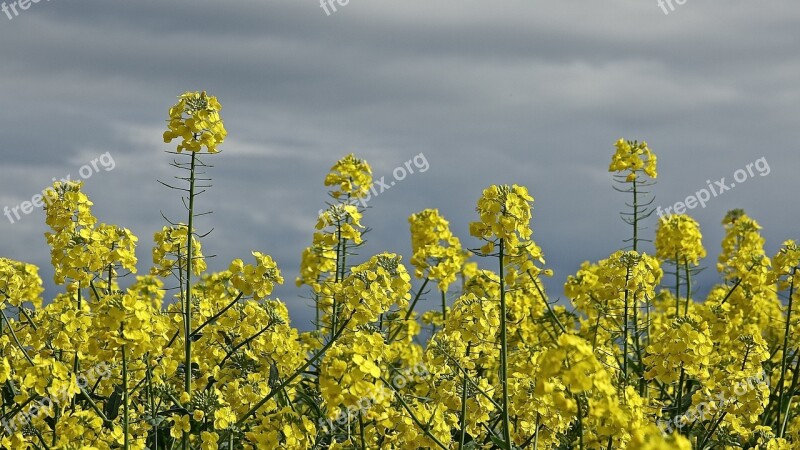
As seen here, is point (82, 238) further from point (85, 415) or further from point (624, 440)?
point (624, 440)

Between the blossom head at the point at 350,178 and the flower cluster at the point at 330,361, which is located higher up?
the blossom head at the point at 350,178

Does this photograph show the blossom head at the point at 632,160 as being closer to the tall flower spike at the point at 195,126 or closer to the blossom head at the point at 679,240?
the blossom head at the point at 679,240

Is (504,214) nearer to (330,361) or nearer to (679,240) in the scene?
Answer: (330,361)

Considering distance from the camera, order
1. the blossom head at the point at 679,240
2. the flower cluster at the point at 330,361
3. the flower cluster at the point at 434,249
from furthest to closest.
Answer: the blossom head at the point at 679,240, the flower cluster at the point at 434,249, the flower cluster at the point at 330,361

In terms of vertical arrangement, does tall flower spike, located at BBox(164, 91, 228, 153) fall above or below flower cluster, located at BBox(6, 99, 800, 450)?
above

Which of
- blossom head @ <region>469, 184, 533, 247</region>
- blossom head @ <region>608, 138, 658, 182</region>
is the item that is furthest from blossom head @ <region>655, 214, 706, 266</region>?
blossom head @ <region>469, 184, 533, 247</region>

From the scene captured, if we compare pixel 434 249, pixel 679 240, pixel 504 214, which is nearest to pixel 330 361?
pixel 504 214

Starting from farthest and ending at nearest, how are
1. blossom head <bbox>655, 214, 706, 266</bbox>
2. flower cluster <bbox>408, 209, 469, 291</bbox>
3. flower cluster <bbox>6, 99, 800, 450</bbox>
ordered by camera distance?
blossom head <bbox>655, 214, 706, 266</bbox> → flower cluster <bbox>408, 209, 469, 291</bbox> → flower cluster <bbox>6, 99, 800, 450</bbox>

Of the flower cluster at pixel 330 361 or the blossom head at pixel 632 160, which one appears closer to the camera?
the flower cluster at pixel 330 361

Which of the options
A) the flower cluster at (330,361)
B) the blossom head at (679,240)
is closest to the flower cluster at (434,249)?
the flower cluster at (330,361)

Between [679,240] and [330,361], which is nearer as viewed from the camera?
[330,361]

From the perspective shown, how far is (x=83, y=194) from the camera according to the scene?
621cm

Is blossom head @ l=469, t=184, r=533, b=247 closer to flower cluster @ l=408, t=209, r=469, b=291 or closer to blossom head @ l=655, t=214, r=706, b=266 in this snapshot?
flower cluster @ l=408, t=209, r=469, b=291

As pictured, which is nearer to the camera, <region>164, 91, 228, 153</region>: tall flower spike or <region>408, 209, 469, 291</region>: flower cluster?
<region>164, 91, 228, 153</region>: tall flower spike
